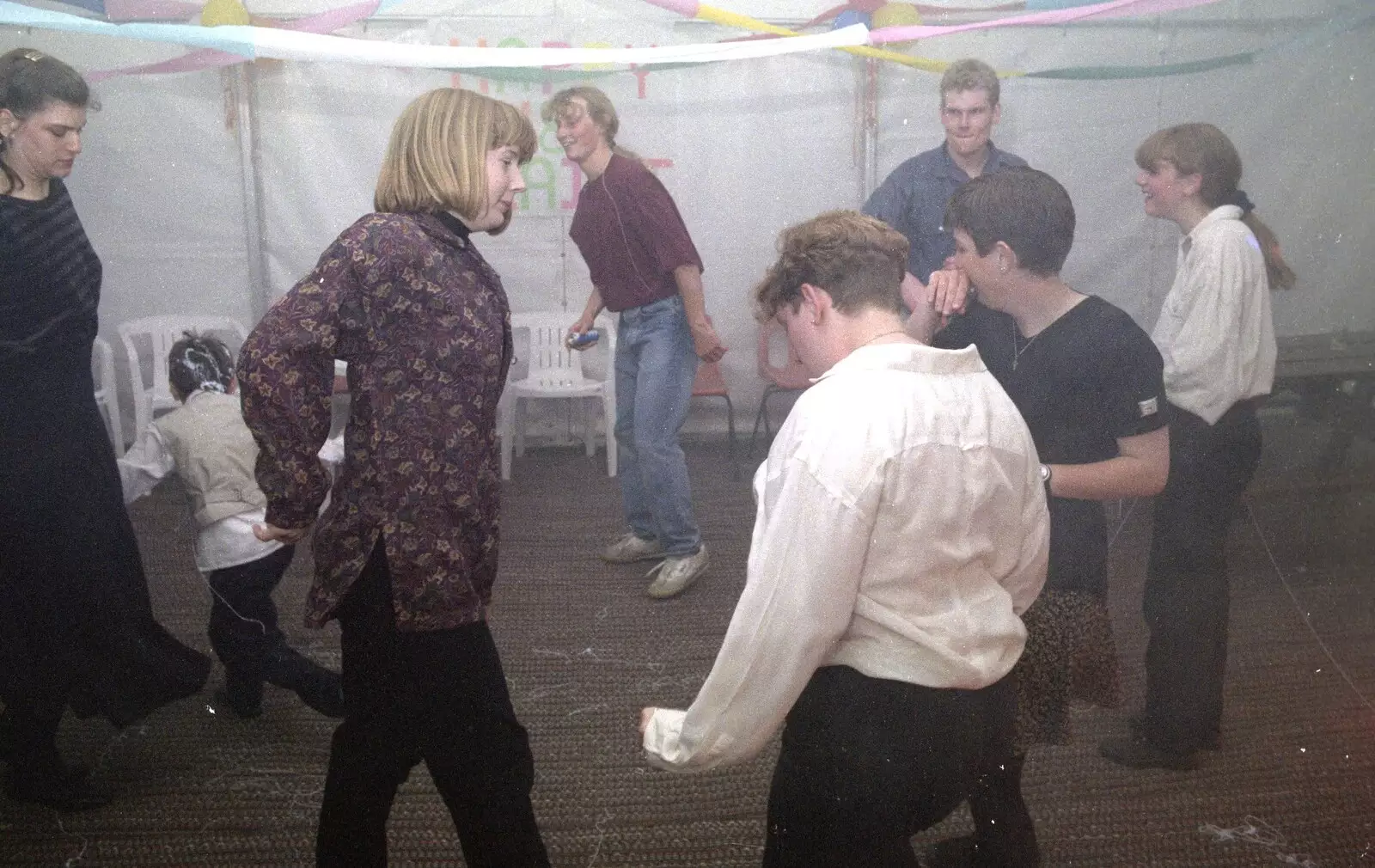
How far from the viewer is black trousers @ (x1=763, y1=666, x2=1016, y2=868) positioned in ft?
4.41

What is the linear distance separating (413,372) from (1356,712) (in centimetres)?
255

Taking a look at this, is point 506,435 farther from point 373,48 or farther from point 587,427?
point 373,48

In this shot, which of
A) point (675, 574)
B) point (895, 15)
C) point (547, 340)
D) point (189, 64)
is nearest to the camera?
point (675, 574)

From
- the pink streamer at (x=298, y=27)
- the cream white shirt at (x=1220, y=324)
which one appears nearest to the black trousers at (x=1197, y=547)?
the cream white shirt at (x=1220, y=324)

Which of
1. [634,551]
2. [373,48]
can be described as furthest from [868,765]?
[634,551]

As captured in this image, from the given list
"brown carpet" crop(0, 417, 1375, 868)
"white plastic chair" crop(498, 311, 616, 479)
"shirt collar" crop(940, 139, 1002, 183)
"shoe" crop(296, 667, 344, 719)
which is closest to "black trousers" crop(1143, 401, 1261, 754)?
"brown carpet" crop(0, 417, 1375, 868)

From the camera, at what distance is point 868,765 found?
1.35 meters

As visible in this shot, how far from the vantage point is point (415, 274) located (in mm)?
1484

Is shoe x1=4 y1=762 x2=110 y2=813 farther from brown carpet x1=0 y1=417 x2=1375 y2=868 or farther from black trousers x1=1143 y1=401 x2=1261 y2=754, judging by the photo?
black trousers x1=1143 y1=401 x2=1261 y2=754

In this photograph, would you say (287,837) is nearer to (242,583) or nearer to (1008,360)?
(242,583)

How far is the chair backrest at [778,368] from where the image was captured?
5.25m

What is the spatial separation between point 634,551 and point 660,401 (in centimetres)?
66

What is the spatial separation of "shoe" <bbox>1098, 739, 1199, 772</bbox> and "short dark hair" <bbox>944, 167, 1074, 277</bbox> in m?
1.27

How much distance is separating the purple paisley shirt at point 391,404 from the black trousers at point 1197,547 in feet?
5.11
